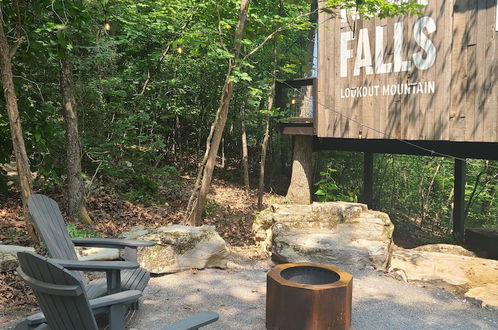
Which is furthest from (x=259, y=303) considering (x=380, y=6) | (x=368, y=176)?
(x=368, y=176)

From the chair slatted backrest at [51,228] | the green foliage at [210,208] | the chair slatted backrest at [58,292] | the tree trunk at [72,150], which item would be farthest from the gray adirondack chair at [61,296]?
the green foliage at [210,208]

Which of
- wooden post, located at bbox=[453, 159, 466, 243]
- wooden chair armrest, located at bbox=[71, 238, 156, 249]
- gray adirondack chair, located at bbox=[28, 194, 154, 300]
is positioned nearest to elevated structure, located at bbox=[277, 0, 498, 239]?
wooden post, located at bbox=[453, 159, 466, 243]

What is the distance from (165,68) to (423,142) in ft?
23.6

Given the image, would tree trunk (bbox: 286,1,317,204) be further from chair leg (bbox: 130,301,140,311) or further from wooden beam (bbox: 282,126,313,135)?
chair leg (bbox: 130,301,140,311)

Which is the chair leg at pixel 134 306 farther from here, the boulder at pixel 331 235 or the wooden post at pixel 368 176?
the wooden post at pixel 368 176

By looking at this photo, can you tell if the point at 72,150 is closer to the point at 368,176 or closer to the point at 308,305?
the point at 308,305

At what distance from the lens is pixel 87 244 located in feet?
12.8

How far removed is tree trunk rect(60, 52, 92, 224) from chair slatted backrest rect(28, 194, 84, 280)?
3012 mm

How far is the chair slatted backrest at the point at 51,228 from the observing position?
3.52m

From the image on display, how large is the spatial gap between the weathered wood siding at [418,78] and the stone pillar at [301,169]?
4.98 feet

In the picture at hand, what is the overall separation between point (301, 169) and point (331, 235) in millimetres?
4730

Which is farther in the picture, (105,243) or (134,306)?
(134,306)

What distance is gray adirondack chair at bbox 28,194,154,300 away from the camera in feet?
11.2

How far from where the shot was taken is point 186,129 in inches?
565
